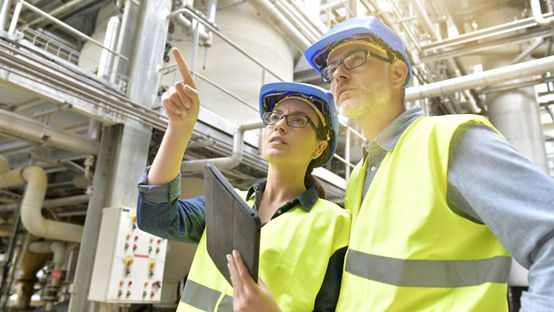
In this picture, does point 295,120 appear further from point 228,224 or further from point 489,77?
point 489,77

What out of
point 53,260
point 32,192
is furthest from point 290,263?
point 53,260

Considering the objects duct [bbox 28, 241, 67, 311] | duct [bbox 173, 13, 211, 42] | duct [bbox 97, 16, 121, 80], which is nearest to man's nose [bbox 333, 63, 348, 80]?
duct [bbox 97, 16, 121, 80]

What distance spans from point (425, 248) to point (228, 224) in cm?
47

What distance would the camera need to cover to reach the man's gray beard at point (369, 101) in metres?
1.19

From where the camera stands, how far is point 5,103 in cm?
445

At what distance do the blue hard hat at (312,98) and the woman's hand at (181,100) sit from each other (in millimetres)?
420

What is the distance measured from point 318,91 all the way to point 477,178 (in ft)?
2.77

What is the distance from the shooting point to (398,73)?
4.14ft

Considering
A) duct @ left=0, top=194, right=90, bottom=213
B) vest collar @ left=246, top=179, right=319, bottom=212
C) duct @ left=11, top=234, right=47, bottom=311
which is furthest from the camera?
duct @ left=11, top=234, right=47, bottom=311

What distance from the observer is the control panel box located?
3.23 m

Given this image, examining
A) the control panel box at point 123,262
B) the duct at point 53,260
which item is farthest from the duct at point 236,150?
the duct at point 53,260

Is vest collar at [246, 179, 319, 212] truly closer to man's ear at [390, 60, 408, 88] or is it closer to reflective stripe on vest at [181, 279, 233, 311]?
reflective stripe on vest at [181, 279, 233, 311]

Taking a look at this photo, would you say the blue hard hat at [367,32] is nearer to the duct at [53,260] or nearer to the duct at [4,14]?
the duct at [4,14]

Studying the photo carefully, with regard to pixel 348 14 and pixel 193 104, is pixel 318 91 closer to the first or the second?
pixel 193 104
